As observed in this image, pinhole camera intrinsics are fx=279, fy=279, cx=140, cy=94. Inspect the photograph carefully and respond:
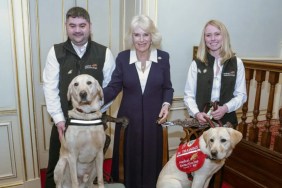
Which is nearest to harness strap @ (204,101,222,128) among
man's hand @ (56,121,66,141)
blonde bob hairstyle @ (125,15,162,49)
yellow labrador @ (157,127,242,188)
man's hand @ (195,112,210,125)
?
man's hand @ (195,112,210,125)

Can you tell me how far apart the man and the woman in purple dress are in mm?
214

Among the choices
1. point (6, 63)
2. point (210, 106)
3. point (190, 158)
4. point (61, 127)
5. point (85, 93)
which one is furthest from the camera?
point (6, 63)

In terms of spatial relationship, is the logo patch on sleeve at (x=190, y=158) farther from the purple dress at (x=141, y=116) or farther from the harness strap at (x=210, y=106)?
the purple dress at (x=141, y=116)

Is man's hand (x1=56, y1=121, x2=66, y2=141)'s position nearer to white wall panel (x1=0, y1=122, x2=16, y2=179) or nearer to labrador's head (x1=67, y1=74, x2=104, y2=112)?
labrador's head (x1=67, y1=74, x2=104, y2=112)

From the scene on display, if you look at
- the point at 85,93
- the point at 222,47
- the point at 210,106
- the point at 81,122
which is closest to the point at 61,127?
the point at 81,122

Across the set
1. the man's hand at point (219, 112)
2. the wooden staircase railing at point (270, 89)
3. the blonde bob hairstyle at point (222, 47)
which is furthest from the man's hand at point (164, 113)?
the wooden staircase railing at point (270, 89)

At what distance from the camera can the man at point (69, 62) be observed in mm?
1811

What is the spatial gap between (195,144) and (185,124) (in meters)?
0.29

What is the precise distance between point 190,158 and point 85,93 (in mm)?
739

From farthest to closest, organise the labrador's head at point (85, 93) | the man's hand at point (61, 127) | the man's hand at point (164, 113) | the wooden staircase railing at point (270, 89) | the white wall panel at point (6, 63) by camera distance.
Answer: the wooden staircase railing at point (270, 89), the white wall panel at point (6, 63), the man's hand at point (164, 113), the man's hand at point (61, 127), the labrador's head at point (85, 93)

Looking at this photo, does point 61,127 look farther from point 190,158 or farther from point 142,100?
point 190,158

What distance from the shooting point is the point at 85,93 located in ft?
5.12

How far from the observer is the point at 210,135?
1.61 meters

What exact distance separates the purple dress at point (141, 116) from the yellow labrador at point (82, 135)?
0.42m
